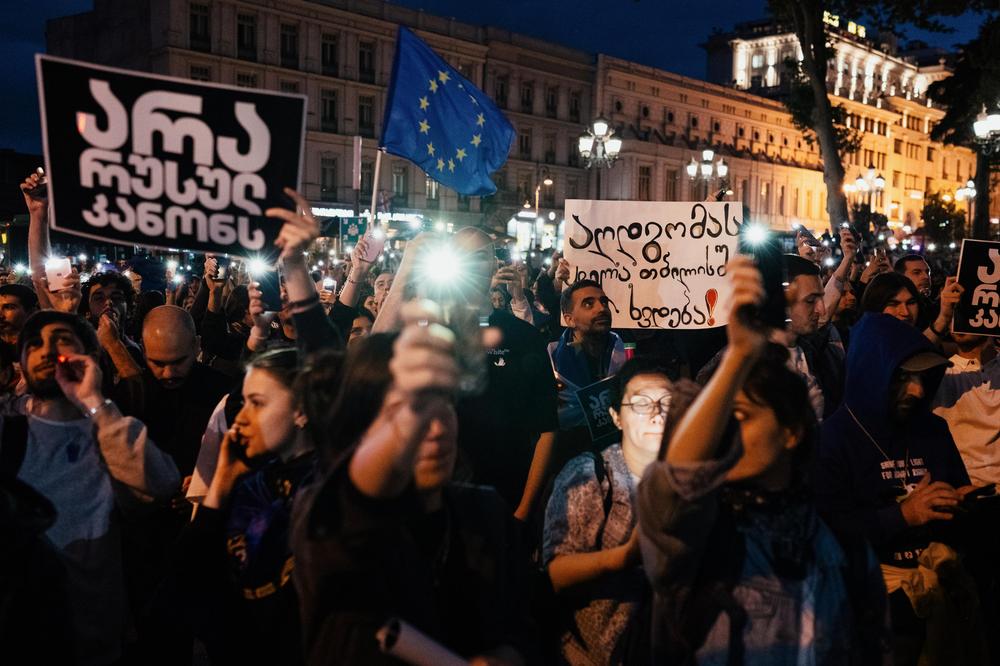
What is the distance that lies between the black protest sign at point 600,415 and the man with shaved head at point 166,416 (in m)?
1.59

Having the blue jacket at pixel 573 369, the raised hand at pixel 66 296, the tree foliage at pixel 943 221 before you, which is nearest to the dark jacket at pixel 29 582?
the raised hand at pixel 66 296

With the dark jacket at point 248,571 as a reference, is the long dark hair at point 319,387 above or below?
above

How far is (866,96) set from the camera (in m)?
89.4

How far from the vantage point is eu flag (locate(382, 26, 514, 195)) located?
18.4 ft

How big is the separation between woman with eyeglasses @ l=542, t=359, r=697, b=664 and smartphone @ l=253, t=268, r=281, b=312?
165cm

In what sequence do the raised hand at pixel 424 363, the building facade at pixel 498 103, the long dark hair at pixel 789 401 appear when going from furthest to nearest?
the building facade at pixel 498 103
the long dark hair at pixel 789 401
the raised hand at pixel 424 363

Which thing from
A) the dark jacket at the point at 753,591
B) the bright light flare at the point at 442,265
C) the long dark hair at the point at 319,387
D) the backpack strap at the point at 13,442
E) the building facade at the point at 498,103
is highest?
the building facade at the point at 498,103

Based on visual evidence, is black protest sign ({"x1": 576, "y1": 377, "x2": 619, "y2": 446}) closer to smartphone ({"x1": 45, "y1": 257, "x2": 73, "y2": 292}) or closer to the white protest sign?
the white protest sign

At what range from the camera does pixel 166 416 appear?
13.5 feet

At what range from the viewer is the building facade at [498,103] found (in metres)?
44.4

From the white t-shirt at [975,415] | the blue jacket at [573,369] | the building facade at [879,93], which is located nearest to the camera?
the white t-shirt at [975,415]

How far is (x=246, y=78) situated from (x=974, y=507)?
46.9 meters

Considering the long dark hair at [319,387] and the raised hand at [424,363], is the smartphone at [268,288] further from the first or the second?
the raised hand at [424,363]

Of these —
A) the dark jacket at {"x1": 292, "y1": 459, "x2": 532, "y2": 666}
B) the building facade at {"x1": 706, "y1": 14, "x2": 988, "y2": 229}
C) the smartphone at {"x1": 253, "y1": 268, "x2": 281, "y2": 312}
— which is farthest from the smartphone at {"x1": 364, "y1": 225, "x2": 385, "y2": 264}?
the building facade at {"x1": 706, "y1": 14, "x2": 988, "y2": 229}
